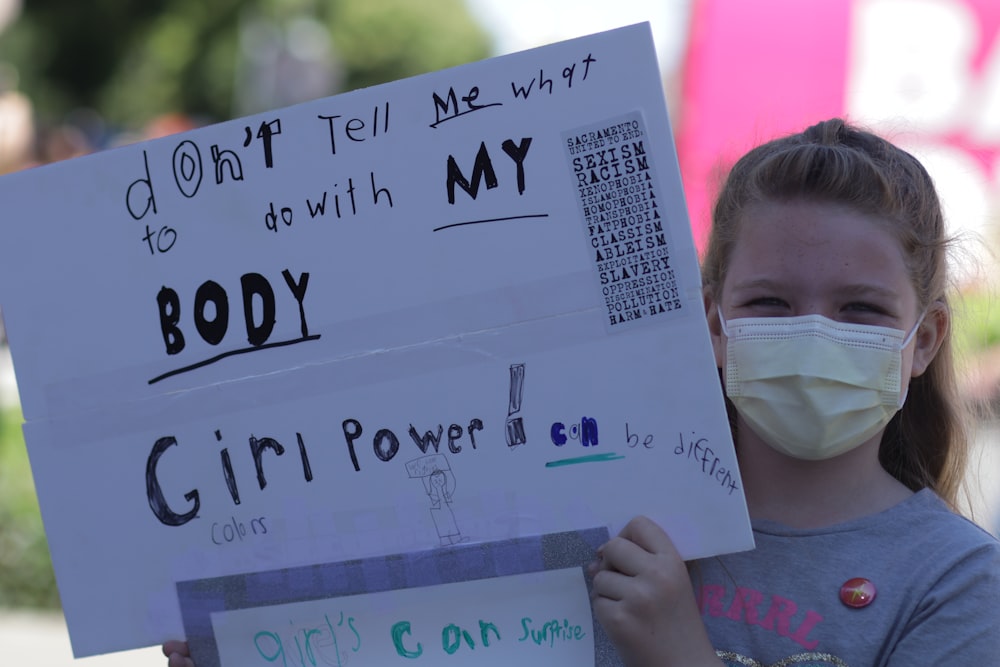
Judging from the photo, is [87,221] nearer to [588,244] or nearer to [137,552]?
[137,552]

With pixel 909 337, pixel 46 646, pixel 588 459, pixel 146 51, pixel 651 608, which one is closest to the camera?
pixel 651 608

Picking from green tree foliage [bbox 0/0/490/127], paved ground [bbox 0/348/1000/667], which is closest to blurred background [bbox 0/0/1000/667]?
paved ground [bbox 0/348/1000/667]

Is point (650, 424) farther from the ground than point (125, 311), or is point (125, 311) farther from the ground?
point (125, 311)

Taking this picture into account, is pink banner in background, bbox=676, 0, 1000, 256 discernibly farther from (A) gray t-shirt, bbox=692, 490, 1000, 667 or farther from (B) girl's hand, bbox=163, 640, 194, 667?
(B) girl's hand, bbox=163, 640, 194, 667

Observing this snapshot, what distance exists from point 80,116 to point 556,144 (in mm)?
28385

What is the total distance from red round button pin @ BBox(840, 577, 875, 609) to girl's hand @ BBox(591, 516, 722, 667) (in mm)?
227

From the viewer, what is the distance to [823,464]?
175cm

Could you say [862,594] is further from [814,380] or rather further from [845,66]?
[845,66]

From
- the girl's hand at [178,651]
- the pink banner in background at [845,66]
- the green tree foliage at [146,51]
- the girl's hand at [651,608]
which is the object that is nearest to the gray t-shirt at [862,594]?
the girl's hand at [651,608]

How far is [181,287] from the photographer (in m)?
1.75

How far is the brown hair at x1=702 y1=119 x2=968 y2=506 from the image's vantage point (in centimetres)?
172

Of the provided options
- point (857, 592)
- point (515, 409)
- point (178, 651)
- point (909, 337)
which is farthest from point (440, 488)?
point (909, 337)

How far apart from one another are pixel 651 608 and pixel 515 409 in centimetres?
35

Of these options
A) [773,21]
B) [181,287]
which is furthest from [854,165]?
[773,21]
